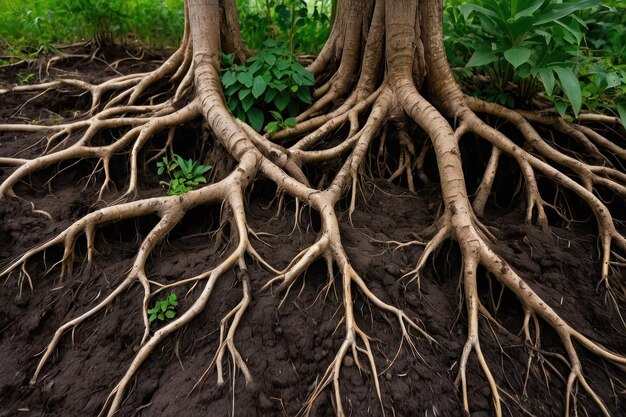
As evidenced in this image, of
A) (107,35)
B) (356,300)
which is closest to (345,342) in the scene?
Result: (356,300)

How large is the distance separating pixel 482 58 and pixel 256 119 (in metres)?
1.72

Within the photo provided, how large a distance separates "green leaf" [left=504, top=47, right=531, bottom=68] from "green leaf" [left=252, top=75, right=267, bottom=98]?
5.54 ft

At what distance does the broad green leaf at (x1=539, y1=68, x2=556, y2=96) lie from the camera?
8.93 feet

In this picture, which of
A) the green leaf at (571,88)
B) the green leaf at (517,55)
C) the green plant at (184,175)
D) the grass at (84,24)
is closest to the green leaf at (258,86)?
the green plant at (184,175)

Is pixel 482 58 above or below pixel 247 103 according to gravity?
above

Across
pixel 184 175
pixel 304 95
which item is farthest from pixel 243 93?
pixel 184 175

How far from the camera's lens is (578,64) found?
298 cm

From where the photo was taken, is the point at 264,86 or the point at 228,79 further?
the point at 228,79

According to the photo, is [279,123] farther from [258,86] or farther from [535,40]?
[535,40]

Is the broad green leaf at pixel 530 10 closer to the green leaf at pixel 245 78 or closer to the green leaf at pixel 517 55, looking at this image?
the green leaf at pixel 517 55

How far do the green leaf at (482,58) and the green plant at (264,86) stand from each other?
1188 mm

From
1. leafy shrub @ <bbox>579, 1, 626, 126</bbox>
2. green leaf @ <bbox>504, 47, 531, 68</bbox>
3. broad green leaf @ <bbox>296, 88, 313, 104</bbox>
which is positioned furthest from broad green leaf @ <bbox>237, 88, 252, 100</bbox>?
leafy shrub @ <bbox>579, 1, 626, 126</bbox>

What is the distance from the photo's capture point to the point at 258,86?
302 cm

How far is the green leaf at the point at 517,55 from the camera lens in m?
2.65
